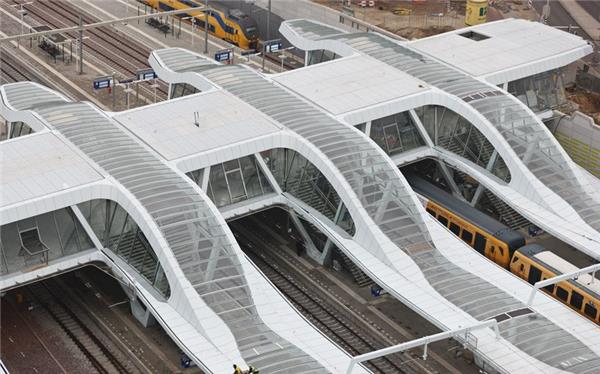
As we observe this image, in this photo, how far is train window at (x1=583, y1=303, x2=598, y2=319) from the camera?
225ft

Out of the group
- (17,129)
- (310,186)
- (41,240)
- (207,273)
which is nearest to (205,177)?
(310,186)

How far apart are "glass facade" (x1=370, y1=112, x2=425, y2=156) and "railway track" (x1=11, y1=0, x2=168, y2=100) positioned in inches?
1079

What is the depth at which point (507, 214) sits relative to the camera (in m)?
81.8

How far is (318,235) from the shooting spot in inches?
3014

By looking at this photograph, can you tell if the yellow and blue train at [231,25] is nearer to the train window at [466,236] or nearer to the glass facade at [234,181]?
the glass facade at [234,181]

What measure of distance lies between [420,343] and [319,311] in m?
14.9

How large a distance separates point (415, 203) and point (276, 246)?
36.0 feet

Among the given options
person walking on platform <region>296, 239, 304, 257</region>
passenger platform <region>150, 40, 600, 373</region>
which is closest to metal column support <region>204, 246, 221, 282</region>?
passenger platform <region>150, 40, 600, 373</region>

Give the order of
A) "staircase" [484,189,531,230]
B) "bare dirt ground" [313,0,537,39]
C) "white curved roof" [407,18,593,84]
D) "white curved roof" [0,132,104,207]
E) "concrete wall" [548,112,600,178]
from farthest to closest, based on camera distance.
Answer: "bare dirt ground" [313,0,537,39]
"white curved roof" [407,18,593,84]
"concrete wall" [548,112,600,178]
"staircase" [484,189,531,230]
"white curved roof" [0,132,104,207]

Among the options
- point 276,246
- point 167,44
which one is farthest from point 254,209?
point 167,44

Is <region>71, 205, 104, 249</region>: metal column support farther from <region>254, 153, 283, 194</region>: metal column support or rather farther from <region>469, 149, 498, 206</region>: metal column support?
<region>469, 149, 498, 206</region>: metal column support

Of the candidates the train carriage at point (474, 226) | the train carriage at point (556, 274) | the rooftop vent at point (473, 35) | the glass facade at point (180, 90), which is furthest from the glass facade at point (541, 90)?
the glass facade at point (180, 90)

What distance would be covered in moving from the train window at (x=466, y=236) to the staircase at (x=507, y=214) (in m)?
5.00

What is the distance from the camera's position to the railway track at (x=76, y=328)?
214ft
